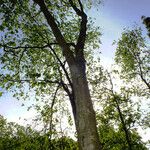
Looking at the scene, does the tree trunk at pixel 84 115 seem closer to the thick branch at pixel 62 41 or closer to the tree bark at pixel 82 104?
the tree bark at pixel 82 104

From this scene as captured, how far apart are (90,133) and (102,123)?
43.7m

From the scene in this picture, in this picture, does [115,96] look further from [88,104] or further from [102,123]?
[88,104]

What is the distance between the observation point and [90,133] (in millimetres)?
9797

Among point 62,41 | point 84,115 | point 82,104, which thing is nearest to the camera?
point 84,115

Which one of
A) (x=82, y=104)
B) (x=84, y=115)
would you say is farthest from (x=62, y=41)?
(x=84, y=115)

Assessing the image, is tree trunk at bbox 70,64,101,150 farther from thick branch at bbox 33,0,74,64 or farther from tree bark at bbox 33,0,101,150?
thick branch at bbox 33,0,74,64

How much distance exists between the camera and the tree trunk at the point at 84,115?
31.8 ft

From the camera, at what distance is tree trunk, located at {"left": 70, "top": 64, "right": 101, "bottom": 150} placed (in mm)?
9695

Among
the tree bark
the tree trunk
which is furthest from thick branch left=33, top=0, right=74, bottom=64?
the tree trunk

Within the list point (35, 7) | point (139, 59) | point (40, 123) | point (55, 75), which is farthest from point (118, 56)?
point (40, 123)

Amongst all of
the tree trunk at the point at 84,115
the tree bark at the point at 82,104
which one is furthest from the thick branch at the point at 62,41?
the tree trunk at the point at 84,115

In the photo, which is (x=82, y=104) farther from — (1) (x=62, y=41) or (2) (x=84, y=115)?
Result: (1) (x=62, y=41)

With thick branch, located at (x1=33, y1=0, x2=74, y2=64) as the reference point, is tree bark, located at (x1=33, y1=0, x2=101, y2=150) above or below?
below

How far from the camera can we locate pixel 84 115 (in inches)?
405
